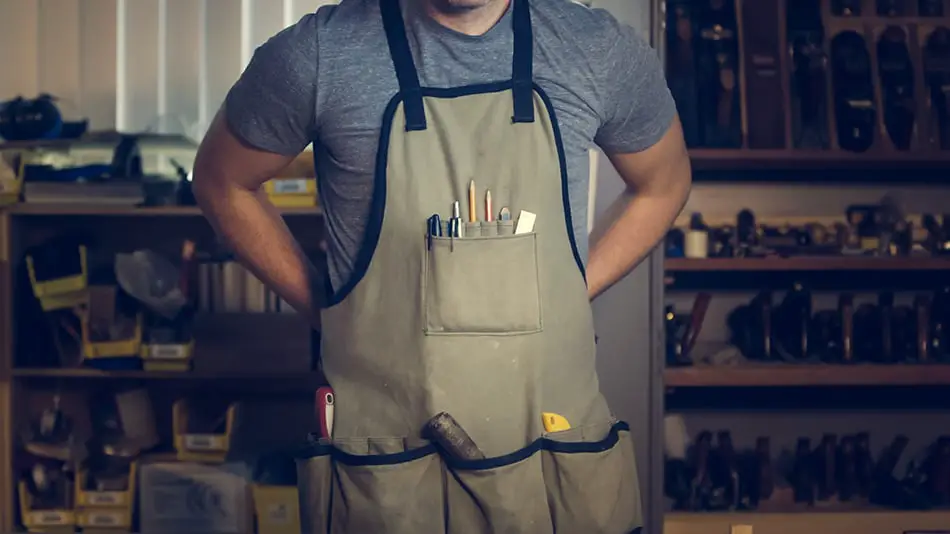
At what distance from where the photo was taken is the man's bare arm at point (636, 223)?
1.52m

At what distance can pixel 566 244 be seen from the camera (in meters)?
1.26

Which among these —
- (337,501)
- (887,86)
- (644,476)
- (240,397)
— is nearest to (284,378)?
(240,397)

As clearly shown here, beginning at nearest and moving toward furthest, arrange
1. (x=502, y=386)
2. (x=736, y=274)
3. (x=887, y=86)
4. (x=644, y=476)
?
1. (x=502, y=386)
2. (x=644, y=476)
3. (x=887, y=86)
4. (x=736, y=274)

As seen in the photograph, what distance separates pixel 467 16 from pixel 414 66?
9 centimetres

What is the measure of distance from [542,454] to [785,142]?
5.80ft

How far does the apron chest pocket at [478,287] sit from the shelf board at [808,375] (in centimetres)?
153

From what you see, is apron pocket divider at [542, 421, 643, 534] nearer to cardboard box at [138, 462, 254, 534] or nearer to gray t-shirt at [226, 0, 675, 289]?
gray t-shirt at [226, 0, 675, 289]


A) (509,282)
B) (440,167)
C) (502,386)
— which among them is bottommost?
(502,386)

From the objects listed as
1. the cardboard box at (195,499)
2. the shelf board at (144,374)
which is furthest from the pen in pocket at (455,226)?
the cardboard box at (195,499)

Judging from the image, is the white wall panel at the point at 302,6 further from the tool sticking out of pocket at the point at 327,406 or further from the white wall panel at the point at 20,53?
the tool sticking out of pocket at the point at 327,406

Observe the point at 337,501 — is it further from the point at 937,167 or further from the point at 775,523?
the point at 937,167

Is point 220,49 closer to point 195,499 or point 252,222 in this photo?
point 195,499

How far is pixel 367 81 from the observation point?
1.22 m

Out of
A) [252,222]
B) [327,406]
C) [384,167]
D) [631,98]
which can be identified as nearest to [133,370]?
[252,222]
